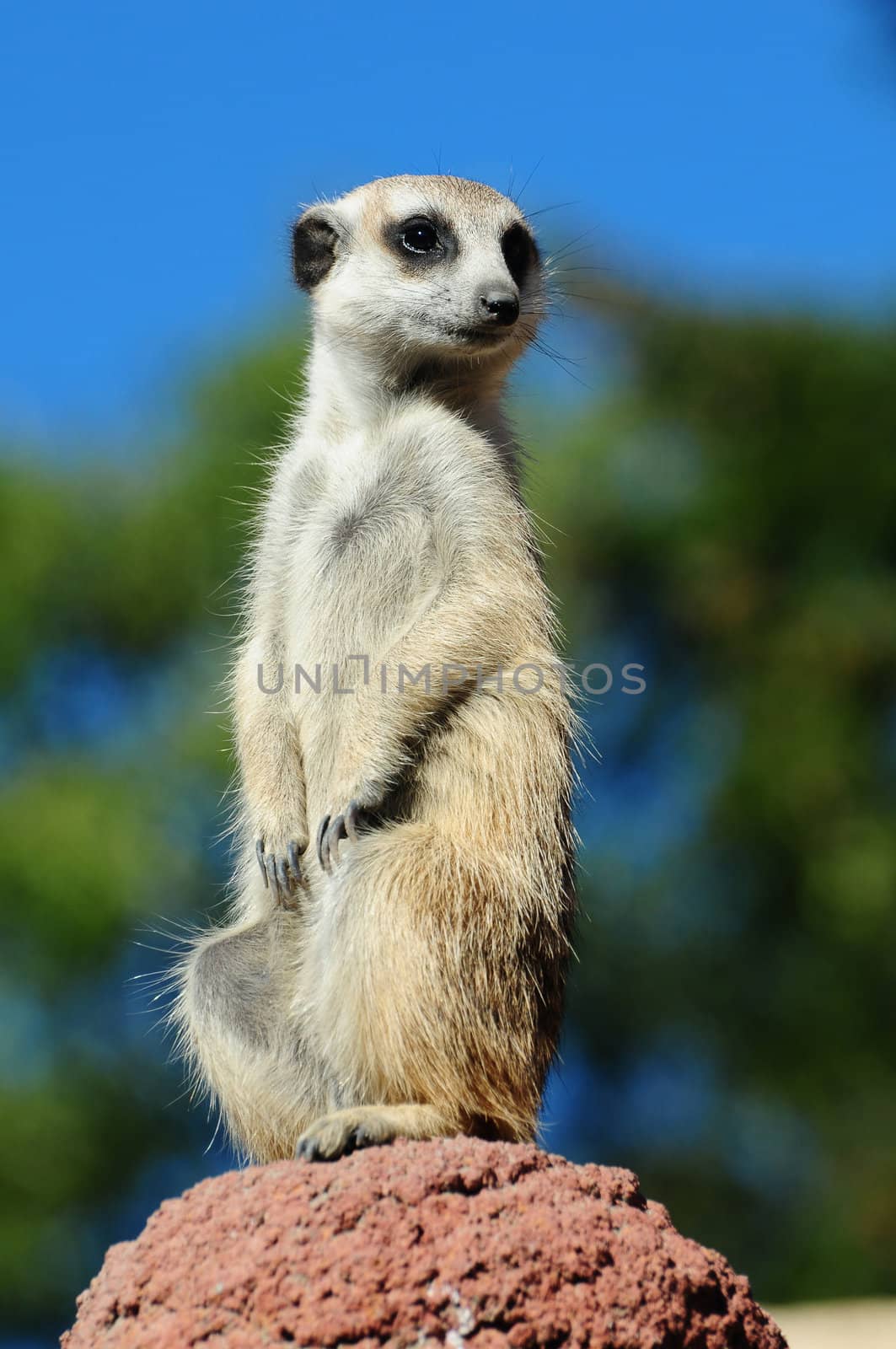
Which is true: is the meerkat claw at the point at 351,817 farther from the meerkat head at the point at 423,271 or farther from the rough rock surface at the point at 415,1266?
the meerkat head at the point at 423,271

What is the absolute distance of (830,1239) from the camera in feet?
45.5

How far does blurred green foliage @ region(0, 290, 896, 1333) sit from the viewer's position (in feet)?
42.7

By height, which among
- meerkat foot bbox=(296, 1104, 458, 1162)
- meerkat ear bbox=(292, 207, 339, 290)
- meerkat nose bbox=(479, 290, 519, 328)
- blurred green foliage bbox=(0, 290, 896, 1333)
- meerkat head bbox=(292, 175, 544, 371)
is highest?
blurred green foliage bbox=(0, 290, 896, 1333)

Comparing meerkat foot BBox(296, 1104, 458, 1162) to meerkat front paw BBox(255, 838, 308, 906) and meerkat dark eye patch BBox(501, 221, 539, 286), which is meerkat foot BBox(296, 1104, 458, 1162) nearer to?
meerkat front paw BBox(255, 838, 308, 906)

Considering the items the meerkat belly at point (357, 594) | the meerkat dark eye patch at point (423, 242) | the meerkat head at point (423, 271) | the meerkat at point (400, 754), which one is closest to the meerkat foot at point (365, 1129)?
the meerkat at point (400, 754)

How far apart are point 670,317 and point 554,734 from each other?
12.7 m

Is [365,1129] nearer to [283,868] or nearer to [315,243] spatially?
[283,868]

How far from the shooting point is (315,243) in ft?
16.2

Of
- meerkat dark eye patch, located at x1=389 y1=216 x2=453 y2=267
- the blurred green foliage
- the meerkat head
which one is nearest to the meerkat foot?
the meerkat head

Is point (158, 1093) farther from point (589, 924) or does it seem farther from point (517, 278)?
point (517, 278)

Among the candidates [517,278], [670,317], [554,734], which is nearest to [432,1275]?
[554,734]

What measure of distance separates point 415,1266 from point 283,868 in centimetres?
132

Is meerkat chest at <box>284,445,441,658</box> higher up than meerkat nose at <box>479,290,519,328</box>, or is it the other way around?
meerkat nose at <box>479,290,519,328</box>

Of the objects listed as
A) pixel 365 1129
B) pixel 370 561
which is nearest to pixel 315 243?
pixel 370 561
